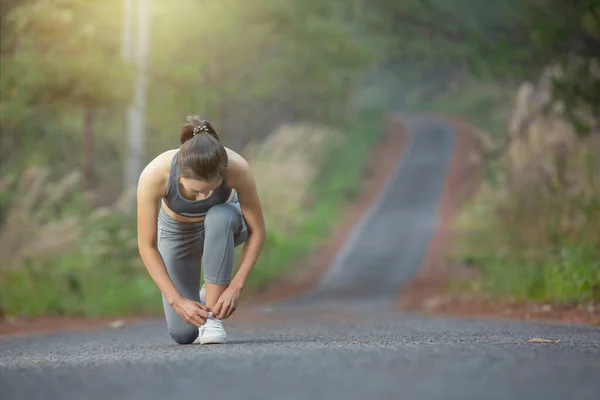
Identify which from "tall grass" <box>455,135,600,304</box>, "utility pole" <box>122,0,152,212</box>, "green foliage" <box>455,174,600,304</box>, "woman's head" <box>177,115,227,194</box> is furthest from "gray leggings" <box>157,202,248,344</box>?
"utility pole" <box>122,0,152,212</box>

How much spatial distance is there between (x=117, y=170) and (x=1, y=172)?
15.6 metres

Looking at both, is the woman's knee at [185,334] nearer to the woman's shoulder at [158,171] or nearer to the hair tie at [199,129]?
the woman's shoulder at [158,171]

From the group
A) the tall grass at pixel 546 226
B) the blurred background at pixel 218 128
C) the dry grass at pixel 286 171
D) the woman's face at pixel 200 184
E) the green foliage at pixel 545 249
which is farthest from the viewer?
the dry grass at pixel 286 171

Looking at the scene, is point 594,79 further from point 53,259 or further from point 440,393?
point 440,393

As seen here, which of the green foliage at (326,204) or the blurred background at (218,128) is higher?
the blurred background at (218,128)

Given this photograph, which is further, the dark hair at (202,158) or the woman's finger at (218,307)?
the woman's finger at (218,307)

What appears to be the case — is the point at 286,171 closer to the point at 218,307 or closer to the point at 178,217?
the point at 178,217

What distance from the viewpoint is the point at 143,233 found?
24.4 ft

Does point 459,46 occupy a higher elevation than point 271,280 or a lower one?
higher

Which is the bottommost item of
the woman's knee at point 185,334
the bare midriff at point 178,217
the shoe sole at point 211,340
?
the woman's knee at point 185,334

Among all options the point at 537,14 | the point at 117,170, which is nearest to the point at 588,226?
the point at 537,14

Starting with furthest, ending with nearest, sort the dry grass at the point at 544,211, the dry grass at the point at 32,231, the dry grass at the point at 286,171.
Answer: the dry grass at the point at 286,171 → the dry grass at the point at 544,211 → the dry grass at the point at 32,231

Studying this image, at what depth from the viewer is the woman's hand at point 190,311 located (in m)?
7.36

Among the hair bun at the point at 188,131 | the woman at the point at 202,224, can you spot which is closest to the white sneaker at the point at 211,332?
the woman at the point at 202,224
